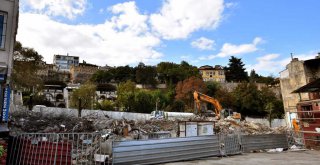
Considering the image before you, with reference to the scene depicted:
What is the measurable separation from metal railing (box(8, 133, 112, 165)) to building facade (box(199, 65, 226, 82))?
296 ft

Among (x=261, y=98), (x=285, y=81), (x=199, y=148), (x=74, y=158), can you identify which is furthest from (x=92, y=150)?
(x=261, y=98)

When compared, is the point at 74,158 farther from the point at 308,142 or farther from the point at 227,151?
the point at 308,142

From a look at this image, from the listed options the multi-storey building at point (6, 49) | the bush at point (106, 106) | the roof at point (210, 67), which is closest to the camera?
the multi-storey building at point (6, 49)

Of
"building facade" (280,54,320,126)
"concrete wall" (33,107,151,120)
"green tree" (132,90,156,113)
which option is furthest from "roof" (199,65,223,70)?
"concrete wall" (33,107,151,120)

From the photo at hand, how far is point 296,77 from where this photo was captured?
37656 millimetres

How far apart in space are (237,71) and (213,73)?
14407 mm

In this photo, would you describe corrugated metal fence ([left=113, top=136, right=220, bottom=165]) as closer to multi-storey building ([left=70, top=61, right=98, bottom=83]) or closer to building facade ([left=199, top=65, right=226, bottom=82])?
building facade ([left=199, top=65, right=226, bottom=82])

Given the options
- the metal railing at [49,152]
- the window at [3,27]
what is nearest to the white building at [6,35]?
the window at [3,27]

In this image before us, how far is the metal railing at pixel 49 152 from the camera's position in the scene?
7.44 meters

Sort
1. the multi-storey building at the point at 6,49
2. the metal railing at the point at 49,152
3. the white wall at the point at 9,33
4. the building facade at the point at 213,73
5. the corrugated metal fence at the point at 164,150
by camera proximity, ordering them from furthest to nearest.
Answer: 1. the building facade at the point at 213,73
2. the white wall at the point at 9,33
3. the multi-storey building at the point at 6,49
4. the corrugated metal fence at the point at 164,150
5. the metal railing at the point at 49,152

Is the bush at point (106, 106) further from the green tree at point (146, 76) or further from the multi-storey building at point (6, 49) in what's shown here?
the multi-storey building at point (6, 49)

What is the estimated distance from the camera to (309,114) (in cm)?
1381

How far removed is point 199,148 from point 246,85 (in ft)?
154

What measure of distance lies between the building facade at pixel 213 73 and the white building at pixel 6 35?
89724 mm
